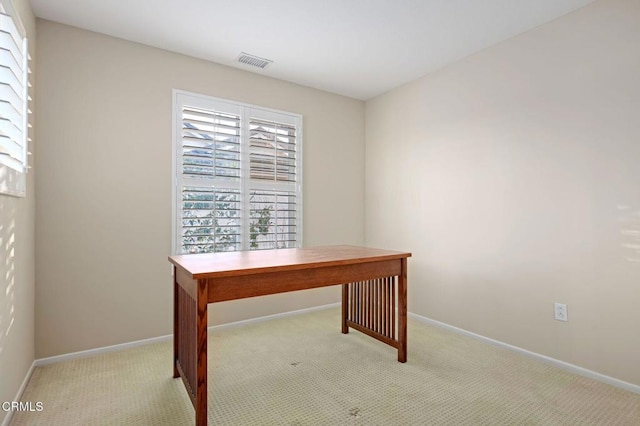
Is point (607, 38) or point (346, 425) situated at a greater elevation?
point (607, 38)

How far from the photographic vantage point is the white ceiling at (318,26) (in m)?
2.27

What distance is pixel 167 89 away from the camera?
2.88 m

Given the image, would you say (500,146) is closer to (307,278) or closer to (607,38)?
(607,38)

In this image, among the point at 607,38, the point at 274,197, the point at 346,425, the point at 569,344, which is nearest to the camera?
the point at 346,425

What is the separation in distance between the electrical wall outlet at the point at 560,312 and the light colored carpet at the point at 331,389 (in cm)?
35

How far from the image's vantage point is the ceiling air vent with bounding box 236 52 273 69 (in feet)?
9.82

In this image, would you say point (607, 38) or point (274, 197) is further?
point (274, 197)

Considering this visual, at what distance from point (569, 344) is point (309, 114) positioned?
9.97ft

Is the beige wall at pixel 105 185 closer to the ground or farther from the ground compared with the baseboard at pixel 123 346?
farther from the ground

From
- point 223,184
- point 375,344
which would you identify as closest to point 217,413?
point 375,344

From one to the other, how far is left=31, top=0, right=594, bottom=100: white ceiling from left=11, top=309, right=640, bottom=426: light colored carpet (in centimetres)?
245

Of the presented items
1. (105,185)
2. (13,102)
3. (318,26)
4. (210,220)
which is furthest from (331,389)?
(318,26)

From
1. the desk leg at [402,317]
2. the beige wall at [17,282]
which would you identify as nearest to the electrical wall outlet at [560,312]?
the desk leg at [402,317]

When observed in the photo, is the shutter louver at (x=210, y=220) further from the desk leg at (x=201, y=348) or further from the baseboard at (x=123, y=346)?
the desk leg at (x=201, y=348)
